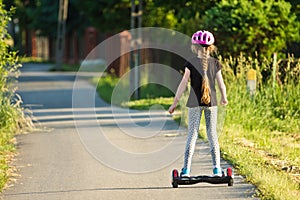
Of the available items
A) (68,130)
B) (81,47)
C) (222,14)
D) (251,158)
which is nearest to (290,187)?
(251,158)

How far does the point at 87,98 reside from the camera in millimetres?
22125

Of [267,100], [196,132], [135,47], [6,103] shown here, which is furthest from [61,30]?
[196,132]

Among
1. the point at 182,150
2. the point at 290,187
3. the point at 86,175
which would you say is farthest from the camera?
the point at 182,150

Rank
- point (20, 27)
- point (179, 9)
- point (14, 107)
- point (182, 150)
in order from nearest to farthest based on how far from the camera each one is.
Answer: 1. point (182, 150)
2. point (14, 107)
3. point (179, 9)
4. point (20, 27)

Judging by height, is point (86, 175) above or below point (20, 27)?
below

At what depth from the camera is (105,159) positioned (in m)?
10.9

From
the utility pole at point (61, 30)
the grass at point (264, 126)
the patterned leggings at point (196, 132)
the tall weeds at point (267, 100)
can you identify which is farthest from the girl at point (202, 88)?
the utility pole at point (61, 30)

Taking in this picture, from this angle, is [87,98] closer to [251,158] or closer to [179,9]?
[179,9]

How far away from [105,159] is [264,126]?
448cm

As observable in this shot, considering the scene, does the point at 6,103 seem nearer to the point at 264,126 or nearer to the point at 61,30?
the point at 264,126

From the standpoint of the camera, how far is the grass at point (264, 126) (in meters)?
9.53

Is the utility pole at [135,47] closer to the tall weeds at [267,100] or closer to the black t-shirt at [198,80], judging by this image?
the tall weeds at [267,100]

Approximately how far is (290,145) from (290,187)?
14.1 feet

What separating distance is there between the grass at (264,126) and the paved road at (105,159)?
378 mm
